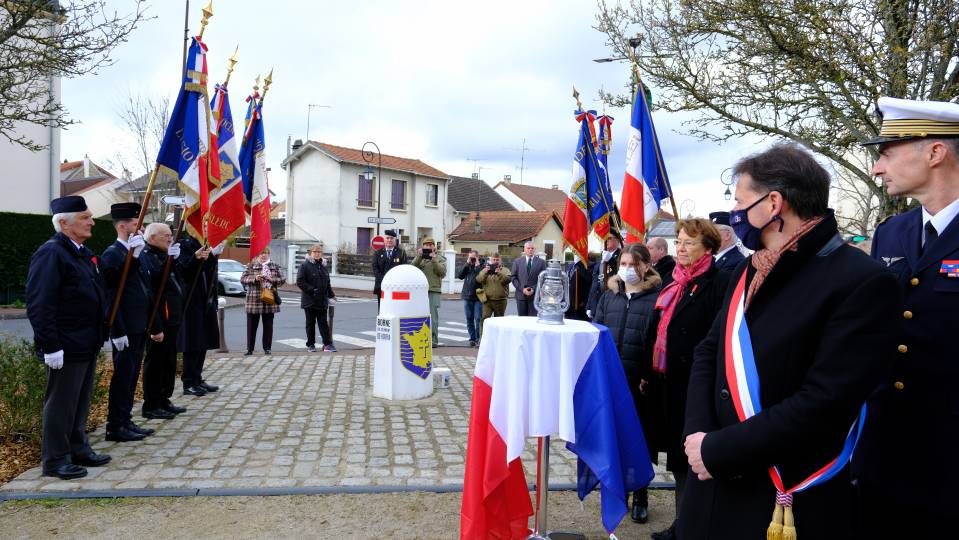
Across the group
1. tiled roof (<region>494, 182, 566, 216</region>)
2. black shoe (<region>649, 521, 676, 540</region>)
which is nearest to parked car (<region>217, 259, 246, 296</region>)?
black shoe (<region>649, 521, 676, 540</region>)

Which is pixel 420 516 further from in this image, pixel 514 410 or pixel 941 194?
pixel 941 194

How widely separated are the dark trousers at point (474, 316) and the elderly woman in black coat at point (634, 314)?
27.7 ft

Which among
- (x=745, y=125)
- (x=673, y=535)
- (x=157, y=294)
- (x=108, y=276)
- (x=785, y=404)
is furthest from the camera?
(x=745, y=125)

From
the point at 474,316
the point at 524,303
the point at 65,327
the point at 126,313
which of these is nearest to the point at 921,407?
the point at 65,327

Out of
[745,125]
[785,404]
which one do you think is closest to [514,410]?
[785,404]

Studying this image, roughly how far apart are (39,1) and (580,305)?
7.94m

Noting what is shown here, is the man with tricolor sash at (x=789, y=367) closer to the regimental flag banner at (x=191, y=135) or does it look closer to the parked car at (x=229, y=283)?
the regimental flag banner at (x=191, y=135)

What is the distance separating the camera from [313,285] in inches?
443

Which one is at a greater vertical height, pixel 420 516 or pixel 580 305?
pixel 580 305

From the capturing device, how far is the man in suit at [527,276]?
38.7 ft

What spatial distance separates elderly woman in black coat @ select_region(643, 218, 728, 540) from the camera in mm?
3840

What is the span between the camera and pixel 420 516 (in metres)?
4.17

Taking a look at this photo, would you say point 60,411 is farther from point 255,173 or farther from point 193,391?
point 255,173

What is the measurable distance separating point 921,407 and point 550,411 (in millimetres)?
1749
